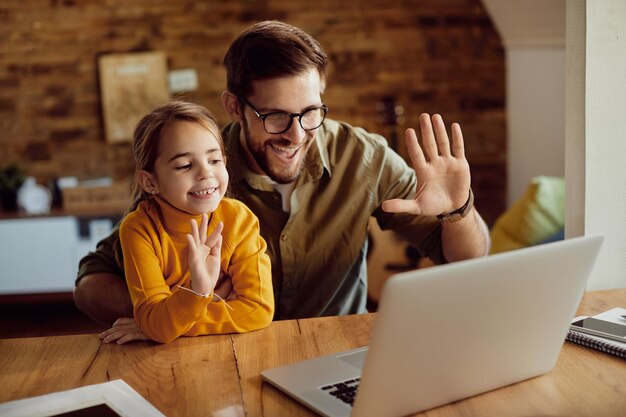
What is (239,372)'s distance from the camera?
122cm

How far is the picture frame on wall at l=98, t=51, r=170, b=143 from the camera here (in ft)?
15.6

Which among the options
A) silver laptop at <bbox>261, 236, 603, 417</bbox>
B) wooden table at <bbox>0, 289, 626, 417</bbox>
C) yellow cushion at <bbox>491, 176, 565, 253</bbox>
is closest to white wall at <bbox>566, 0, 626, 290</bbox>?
wooden table at <bbox>0, 289, 626, 417</bbox>

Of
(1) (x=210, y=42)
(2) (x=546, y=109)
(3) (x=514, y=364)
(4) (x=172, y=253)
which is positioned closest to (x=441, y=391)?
(3) (x=514, y=364)

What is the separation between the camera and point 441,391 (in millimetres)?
1065

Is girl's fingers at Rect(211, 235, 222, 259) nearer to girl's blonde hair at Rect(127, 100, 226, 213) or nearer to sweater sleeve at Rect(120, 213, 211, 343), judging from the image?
sweater sleeve at Rect(120, 213, 211, 343)

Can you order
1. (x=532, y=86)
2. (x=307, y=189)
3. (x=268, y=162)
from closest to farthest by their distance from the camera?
(x=268, y=162) → (x=307, y=189) → (x=532, y=86)

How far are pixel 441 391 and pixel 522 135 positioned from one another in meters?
3.70

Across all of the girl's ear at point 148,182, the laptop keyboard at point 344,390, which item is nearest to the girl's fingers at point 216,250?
the girl's ear at point 148,182

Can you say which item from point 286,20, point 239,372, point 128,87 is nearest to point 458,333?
point 239,372

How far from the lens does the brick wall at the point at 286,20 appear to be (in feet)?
15.5

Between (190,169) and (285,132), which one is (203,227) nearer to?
(190,169)

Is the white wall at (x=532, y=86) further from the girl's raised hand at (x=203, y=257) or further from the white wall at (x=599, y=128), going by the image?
the girl's raised hand at (x=203, y=257)

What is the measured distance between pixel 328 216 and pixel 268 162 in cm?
24

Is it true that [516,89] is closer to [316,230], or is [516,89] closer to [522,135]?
[522,135]
